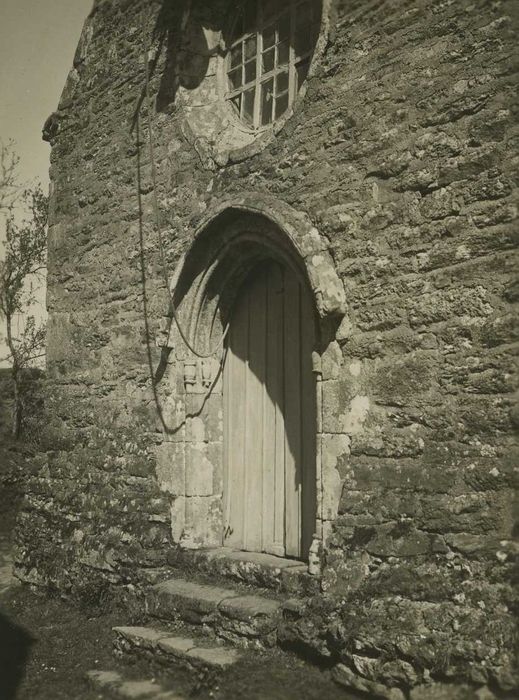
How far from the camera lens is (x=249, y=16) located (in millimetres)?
5609

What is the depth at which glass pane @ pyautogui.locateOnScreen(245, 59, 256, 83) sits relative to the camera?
550cm

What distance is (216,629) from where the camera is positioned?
4.46 m

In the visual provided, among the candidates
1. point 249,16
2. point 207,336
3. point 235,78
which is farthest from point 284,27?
point 207,336

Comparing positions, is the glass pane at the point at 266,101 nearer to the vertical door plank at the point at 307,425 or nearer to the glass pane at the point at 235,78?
the glass pane at the point at 235,78

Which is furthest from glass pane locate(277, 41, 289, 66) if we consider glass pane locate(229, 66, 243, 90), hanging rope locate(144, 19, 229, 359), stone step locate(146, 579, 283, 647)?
stone step locate(146, 579, 283, 647)

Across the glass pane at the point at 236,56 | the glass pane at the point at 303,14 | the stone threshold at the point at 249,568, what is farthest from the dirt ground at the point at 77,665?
the glass pane at the point at 236,56

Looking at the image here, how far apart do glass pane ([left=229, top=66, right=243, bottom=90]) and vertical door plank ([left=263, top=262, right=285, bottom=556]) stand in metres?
1.53

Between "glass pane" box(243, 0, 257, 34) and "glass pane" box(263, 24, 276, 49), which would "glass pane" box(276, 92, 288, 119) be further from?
"glass pane" box(243, 0, 257, 34)

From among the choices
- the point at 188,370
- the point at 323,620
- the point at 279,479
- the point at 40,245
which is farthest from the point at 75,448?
the point at 40,245

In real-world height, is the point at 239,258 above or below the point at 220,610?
above

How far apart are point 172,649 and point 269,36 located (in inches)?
170

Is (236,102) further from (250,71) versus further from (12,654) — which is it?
(12,654)

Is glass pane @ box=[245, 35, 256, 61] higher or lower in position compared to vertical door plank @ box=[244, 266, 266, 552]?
higher

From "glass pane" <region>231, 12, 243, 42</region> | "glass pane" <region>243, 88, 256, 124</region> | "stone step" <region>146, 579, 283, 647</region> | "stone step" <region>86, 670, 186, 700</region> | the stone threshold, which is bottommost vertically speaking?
"stone step" <region>86, 670, 186, 700</region>
